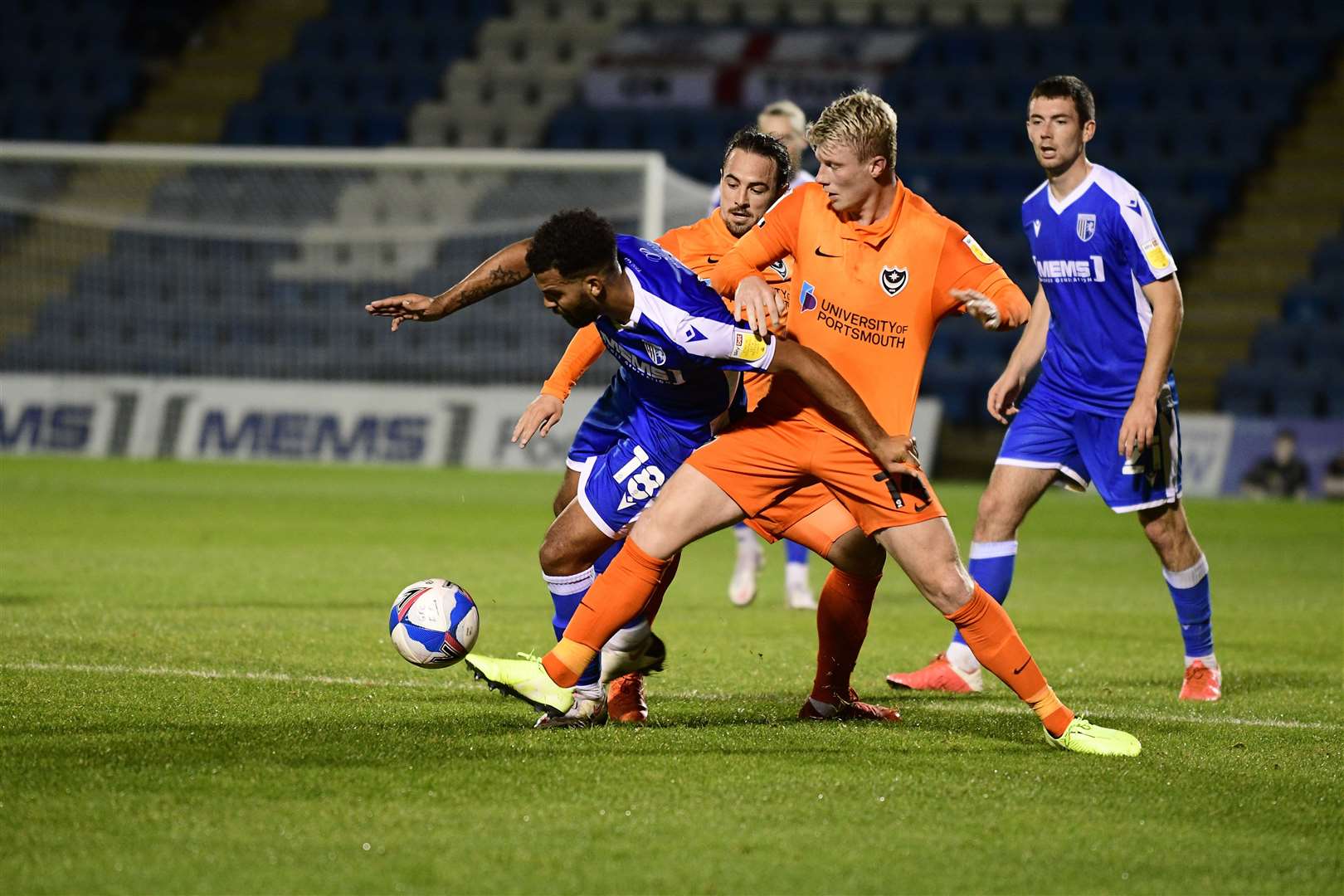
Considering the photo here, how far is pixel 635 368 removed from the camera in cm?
534

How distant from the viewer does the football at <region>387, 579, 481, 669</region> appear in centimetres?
549

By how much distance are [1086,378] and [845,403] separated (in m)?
1.96

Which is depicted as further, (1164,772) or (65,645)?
(65,645)

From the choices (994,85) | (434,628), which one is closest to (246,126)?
(994,85)

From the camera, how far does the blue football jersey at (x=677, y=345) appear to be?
4.96m

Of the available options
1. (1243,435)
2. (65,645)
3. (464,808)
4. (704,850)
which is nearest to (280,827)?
(464,808)

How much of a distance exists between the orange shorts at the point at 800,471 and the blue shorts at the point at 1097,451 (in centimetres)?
156

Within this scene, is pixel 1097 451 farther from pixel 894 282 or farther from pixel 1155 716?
pixel 894 282

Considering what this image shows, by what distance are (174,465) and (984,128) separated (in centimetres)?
1157

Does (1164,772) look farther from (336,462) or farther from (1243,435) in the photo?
(336,462)

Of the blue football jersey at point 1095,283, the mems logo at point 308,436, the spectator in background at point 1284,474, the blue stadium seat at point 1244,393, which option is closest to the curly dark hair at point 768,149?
the blue football jersey at point 1095,283

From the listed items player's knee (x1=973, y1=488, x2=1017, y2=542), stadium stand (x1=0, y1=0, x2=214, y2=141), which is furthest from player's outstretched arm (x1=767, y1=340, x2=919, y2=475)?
stadium stand (x1=0, y1=0, x2=214, y2=141)

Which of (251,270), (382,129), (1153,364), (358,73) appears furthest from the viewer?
(358,73)

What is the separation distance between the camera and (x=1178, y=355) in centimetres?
2162
